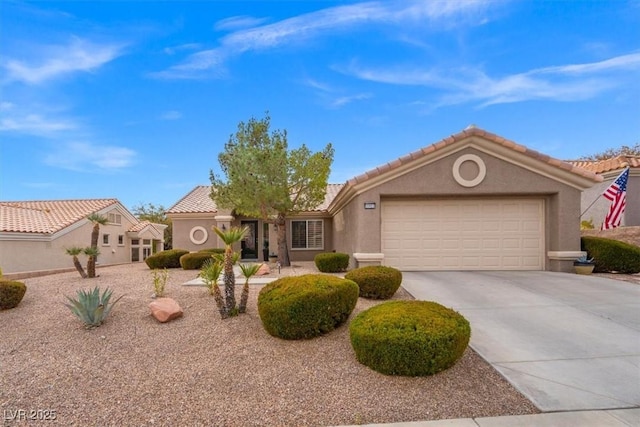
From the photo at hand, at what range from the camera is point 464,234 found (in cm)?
1189

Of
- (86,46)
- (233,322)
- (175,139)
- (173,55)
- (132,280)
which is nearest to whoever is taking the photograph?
(233,322)

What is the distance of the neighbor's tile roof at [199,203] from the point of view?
2023 centimetres

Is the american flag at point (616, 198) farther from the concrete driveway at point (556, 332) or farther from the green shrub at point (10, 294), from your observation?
the green shrub at point (10, 294)

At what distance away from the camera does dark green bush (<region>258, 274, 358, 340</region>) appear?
568 cm

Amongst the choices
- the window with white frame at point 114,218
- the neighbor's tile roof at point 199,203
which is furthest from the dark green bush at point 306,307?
the window with white frame at point 114,218

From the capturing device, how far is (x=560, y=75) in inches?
493

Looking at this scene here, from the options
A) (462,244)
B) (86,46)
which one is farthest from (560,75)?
(86,46)

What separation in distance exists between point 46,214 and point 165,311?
18.6 m

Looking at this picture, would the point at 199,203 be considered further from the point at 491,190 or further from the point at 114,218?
the point at 491,190

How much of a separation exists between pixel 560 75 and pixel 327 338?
509 inches

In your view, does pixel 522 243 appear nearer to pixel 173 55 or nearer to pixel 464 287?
pixel 464 287

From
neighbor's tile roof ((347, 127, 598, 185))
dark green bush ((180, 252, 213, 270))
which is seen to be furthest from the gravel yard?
dark green bush ((180, 252, 213, 270))

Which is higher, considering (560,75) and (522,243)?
(560,75)

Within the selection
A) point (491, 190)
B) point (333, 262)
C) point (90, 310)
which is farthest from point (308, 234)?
point (90, 310)
